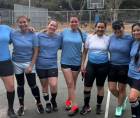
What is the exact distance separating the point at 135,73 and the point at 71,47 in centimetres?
167

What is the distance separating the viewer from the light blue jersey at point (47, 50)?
837 centimetres

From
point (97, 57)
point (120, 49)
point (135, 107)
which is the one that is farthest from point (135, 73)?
point (97, 57)

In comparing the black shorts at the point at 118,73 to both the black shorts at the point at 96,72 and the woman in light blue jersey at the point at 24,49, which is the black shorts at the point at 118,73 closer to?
the black shorts at the point at 96,72

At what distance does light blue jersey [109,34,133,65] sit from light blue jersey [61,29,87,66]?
76 centimetres

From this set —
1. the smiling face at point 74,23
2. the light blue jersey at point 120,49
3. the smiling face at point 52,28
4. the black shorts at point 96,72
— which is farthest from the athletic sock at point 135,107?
the smiling face at point 52,28

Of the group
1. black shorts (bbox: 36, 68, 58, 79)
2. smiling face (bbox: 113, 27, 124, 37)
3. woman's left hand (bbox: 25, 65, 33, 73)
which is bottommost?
black shorts (bbox: 36, 68, 58, 79)

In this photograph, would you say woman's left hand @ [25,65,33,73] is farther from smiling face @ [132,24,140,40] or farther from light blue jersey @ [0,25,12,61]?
smiling face @ [132,24,140,40]

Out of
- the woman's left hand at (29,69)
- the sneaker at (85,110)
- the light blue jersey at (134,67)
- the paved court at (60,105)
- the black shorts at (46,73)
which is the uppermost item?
the light blue jersey at (134,67)

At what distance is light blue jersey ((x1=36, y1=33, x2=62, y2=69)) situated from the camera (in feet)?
27.5

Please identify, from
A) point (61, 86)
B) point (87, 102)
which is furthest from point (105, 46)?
point (61, 86)

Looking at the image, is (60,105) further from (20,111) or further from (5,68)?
(5,68)

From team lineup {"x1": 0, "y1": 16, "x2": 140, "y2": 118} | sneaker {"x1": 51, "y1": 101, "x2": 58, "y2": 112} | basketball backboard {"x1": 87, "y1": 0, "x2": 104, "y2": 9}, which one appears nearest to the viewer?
team lineup {"x1": 0, "y1": 16, "x2": 140, "y2": 118}

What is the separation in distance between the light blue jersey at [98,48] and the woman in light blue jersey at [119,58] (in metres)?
0.18

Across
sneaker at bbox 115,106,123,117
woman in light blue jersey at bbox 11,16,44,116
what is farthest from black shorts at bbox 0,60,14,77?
sneaker at bbox 115,106,123,117
